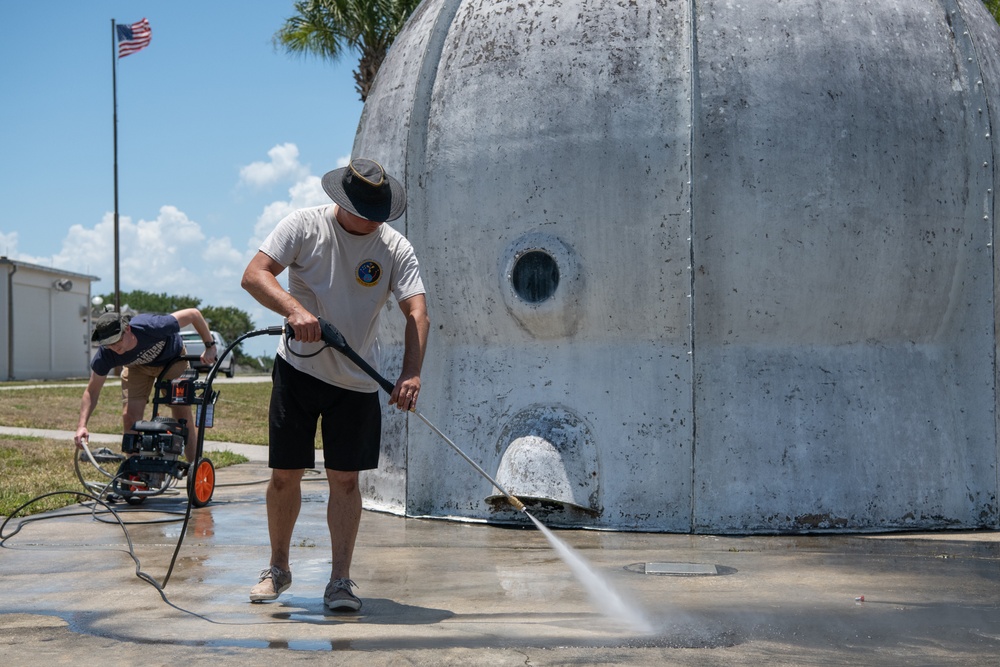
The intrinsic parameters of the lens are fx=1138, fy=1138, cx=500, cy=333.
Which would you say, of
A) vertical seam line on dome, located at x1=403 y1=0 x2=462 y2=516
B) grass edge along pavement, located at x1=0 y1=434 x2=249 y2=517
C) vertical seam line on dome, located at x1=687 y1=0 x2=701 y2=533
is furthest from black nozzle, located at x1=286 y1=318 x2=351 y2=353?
grass edge along pavement, located at x1=0 y1=434 x2=249 y2=517

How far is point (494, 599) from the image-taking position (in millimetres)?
5195

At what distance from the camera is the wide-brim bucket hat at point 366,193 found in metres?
5.11

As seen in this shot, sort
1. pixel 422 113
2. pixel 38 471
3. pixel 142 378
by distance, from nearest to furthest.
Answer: pixel 422 113 → pixel 142 378 → pixel 38 471

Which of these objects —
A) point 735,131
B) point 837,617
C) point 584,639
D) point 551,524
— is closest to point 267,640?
point 584,639

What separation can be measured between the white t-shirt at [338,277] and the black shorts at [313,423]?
7cm

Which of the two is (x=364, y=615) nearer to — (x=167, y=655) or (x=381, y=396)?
(x=167, y=655)

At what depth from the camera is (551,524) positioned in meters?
7.65

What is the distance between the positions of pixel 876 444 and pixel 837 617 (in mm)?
2936

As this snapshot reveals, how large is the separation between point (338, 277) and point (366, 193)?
0.41 metres

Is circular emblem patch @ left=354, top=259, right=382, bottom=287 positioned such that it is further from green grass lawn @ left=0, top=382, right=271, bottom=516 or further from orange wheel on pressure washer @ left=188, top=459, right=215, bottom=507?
green grass lawn @ left=0, top=382, right=271, bottom=516

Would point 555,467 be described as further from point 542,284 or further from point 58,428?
point 58,428

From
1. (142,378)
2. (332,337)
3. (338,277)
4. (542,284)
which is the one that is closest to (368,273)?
(338,277)

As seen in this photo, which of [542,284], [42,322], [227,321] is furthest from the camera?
[227,321]

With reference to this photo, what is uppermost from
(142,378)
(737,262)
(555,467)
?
(737,262)
